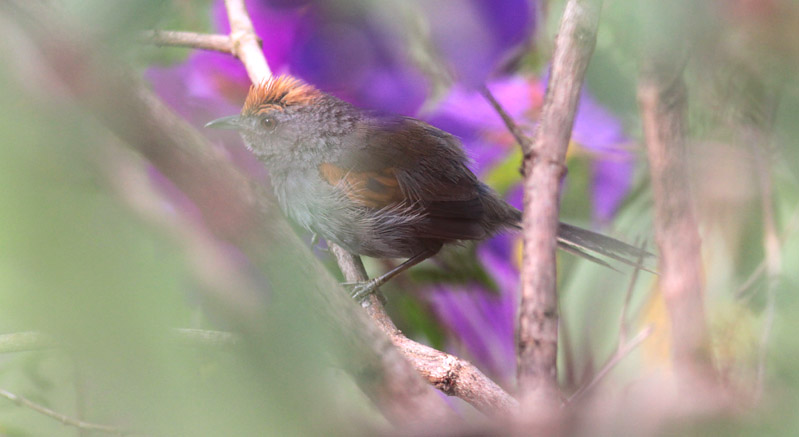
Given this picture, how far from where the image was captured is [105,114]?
0.35ft

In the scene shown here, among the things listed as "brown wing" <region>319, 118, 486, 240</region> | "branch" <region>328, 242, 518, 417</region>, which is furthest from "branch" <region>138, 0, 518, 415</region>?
"brown wing" <region>319, 118, 486, 240</region>

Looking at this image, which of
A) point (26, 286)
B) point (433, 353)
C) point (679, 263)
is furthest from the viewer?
point (433, 353)

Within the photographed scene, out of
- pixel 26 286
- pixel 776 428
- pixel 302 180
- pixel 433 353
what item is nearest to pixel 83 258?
pixel 26 286

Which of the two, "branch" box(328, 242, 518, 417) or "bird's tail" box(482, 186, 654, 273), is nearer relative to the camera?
"branch" box(328, 242, 518, 417)

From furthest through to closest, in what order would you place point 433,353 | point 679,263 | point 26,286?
point 433,353 < point 679,263 < point 26,286

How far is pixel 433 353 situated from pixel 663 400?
40 centimetres

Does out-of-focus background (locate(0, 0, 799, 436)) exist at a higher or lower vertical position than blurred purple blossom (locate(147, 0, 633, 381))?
lower

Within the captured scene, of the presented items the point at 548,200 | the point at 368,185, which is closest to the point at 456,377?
the point at 368,185

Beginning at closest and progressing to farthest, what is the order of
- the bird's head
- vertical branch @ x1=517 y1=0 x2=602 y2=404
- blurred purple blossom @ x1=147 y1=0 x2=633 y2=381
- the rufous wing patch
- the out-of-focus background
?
the out-of-focus background → vertical branch @ x1=517 y1=0 x2=602 y2=404 → blurred purple blossom @ x1=147 y1=0 x2=633 y2=381 → the rufous wing patch → the bird's head

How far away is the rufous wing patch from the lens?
574 millimetres

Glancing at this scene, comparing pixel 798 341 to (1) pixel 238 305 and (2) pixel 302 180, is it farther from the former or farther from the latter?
(2) pixel 302 180

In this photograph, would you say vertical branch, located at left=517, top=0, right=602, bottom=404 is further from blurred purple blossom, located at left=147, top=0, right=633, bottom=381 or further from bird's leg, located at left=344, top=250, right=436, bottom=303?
bird's leg, located at left=344, top=250, right=436, bottom=303

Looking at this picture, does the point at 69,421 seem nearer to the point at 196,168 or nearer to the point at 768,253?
the point at 196,168

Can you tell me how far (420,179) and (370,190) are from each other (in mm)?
82
